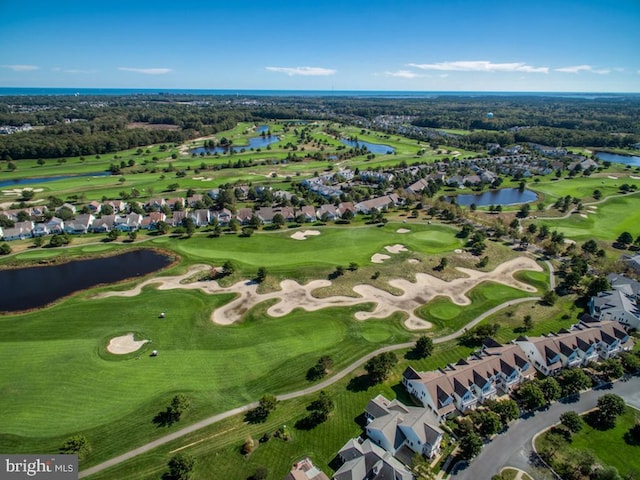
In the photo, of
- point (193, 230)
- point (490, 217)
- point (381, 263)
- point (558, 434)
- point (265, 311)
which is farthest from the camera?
point (490, 217)

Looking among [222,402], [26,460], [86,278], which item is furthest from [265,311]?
[86,278]

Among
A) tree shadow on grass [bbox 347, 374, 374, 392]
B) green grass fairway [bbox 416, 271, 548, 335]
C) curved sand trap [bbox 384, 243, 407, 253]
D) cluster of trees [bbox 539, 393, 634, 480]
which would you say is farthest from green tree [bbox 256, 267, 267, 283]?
cluster of trees [bbox 539, 393, 634, 480]

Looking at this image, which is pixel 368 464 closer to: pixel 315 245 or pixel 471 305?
pixel 471 305

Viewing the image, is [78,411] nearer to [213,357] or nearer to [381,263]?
[213,357]

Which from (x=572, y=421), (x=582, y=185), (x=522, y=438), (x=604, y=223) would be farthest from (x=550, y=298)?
(x=582, y=185)

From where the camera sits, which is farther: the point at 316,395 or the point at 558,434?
the point at 316,395

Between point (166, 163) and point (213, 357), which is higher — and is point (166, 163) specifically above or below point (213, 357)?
above
